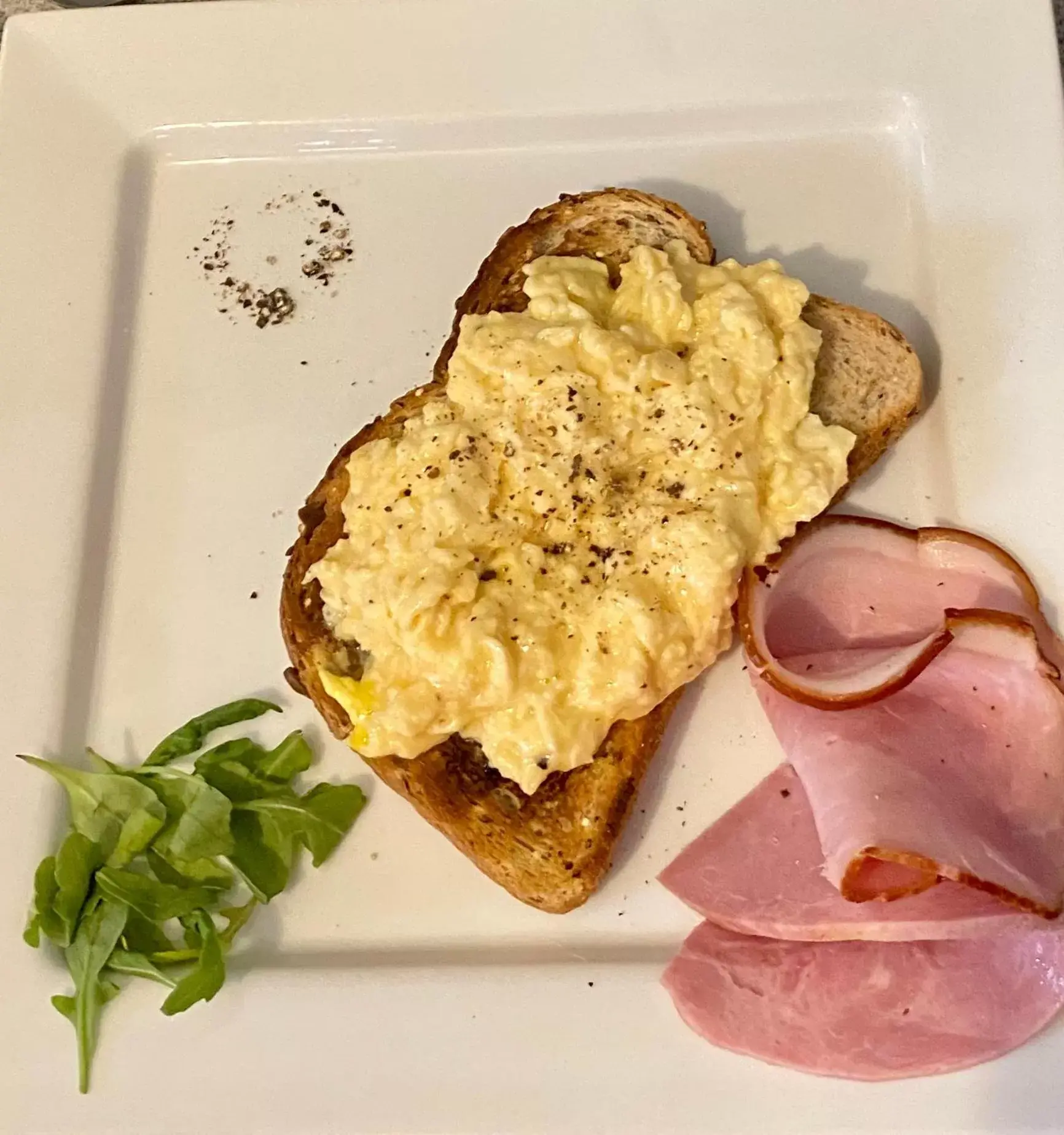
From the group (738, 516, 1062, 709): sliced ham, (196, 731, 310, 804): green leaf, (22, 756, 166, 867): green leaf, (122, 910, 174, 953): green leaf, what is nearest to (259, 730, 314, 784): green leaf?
(196, 731, 310, 804): green leaf

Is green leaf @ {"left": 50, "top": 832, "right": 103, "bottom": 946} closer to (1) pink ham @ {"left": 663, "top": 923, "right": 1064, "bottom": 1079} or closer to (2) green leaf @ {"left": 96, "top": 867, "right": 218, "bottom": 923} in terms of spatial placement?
(2) green leaf @ {"left": 96, "top": 867, "right": 218, "bottom": 923}

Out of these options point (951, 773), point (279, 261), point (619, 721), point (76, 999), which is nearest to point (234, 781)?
point (76, 999)

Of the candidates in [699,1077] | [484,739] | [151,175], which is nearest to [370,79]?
[151,175]

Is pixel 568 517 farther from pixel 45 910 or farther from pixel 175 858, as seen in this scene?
pixel 45 910

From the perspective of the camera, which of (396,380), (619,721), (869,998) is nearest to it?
(869,998)

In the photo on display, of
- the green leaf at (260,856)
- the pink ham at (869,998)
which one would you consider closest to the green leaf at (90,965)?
the green leaf at (260,856)

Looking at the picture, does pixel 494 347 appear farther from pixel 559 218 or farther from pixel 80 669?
pixel 80 669

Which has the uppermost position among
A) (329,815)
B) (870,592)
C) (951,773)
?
(870,592)
